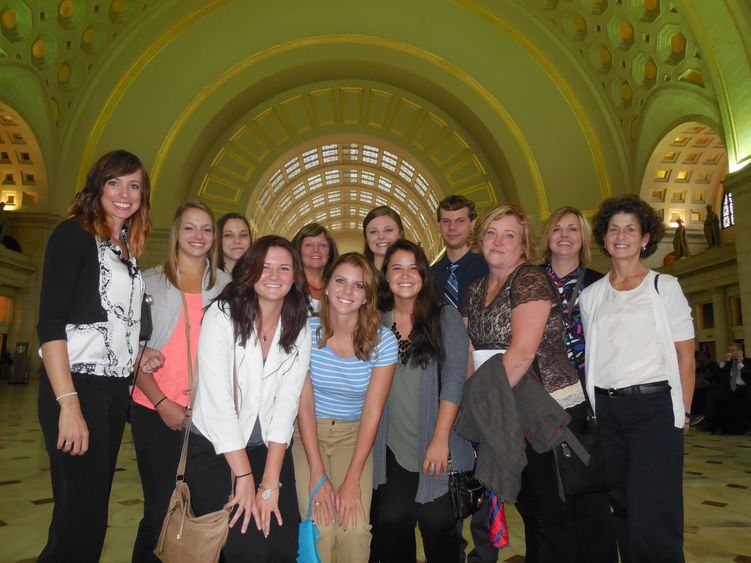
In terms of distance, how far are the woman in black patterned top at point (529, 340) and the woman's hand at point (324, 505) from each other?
39.4 inches

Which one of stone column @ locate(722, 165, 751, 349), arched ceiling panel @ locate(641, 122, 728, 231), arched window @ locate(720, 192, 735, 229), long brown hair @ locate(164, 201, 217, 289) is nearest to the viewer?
long brown hair @ locate(164, 201, 217, 289)

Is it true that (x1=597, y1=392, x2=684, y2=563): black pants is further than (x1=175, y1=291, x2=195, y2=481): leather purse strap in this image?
Yes

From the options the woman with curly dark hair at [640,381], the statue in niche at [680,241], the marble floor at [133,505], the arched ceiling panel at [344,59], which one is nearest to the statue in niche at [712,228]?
the statue in niche at [680,241]

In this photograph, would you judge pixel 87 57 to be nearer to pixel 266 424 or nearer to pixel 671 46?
pixel 671 46

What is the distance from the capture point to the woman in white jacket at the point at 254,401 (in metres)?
2.47

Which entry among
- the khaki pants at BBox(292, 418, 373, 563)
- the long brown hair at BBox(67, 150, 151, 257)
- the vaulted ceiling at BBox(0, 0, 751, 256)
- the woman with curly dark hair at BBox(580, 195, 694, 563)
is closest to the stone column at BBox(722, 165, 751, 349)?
the vaulted ceiling at BBox(0, 0, 751, 256)

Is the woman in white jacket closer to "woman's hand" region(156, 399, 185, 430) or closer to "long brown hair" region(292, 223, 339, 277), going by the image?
"woman's hand" region(156, 399, 185, 430)

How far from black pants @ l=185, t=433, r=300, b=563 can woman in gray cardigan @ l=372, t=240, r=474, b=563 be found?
59 cm

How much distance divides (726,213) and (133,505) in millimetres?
20934

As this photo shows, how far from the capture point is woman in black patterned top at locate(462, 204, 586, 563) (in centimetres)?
280

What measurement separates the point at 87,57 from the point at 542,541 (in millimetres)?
17871

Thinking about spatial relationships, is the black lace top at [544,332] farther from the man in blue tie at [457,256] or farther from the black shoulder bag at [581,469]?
the man in blue tie at [457,256]

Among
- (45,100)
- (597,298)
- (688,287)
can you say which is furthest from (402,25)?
(597,298)

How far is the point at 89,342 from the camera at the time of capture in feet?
7.65
